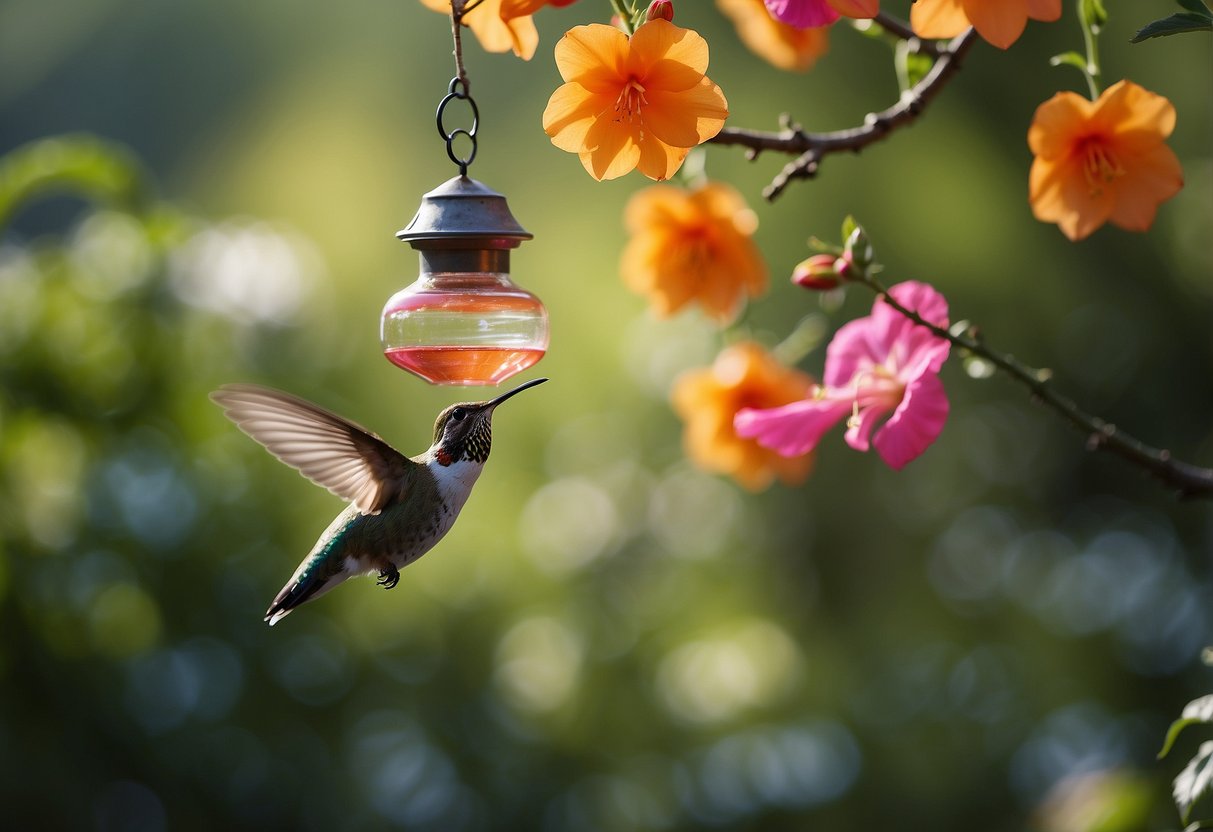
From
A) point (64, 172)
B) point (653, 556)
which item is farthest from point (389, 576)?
point (653, 556)

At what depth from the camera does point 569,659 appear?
3.52 m

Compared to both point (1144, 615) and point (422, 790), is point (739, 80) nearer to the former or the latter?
point (1144, 615)

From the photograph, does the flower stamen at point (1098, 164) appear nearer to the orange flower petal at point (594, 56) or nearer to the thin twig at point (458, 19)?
the orange flower petal at point (594, 56)

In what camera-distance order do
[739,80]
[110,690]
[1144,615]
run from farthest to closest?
[739,80] → [1144,615] → [110,690]

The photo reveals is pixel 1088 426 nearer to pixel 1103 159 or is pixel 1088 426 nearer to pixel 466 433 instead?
pixel 1103 159

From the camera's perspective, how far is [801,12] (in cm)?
89

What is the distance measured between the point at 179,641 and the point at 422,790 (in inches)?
30.5

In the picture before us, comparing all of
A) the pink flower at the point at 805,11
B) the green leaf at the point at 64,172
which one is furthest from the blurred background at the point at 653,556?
the pink flower at the point at 805,11

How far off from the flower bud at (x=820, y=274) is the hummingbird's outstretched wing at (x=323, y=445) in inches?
17.5

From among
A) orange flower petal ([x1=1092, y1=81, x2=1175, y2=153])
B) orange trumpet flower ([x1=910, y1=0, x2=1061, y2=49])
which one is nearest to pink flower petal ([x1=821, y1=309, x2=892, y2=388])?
orange flower petal ([x1=1092, y1=81, x2=1175, y2=153])

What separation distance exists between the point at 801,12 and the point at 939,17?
0.39 ft

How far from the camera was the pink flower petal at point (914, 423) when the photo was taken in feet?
3.40

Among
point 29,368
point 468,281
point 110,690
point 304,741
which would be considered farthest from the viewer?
point 304,741

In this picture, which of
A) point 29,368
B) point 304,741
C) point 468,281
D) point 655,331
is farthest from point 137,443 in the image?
point 468,281
